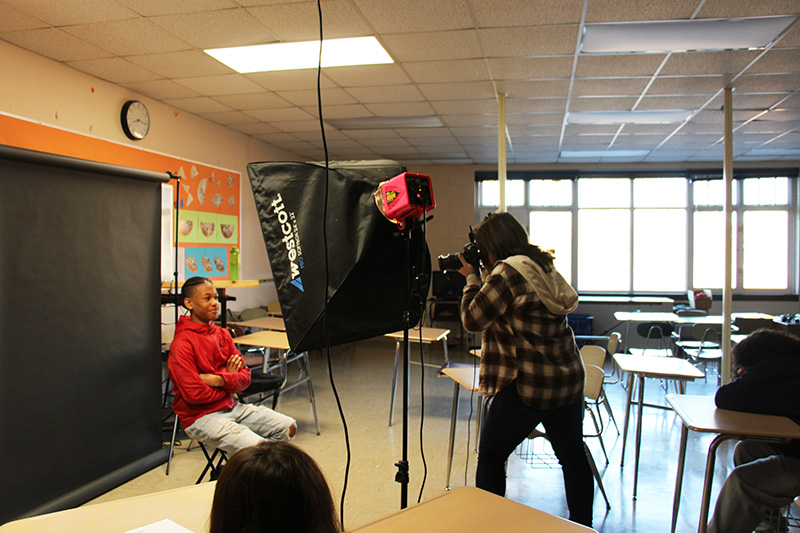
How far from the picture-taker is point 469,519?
46.4 inches

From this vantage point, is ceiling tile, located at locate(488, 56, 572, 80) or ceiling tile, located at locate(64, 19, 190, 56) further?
ceiling tile, located at locate(488, 56, 572, 80)

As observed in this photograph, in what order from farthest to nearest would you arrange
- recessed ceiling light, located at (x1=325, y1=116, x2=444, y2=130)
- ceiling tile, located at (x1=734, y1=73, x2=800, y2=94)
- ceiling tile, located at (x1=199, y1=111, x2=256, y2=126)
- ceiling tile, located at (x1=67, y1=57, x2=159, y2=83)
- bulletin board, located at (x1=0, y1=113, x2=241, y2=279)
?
recessed ceiling light, located at (x1=325, y1=116, x2=444, y2=130)
ceiling tile, located at (x1=199, y1=111, x2=256, y2=126)
ceiling tile, located at (x1=734, y1=73, x2=800, y2=94)
ceiling tile, located at (x1=67, y1=57, x2=159, y2=83)
bulletin board, located at (x1=0, y1=113, x2=241, y2=279)

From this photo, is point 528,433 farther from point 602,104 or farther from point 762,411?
point 602,104

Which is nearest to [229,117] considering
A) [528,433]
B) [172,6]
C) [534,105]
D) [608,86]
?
[172,6]

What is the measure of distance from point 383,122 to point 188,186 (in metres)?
2.14

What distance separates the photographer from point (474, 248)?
1.94 meters

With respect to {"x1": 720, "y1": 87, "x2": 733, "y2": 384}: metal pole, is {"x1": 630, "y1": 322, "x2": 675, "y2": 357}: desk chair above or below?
below

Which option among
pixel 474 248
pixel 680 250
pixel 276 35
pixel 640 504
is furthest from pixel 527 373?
pixel 680 250

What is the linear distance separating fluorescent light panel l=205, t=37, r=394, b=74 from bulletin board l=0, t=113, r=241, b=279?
1.11m

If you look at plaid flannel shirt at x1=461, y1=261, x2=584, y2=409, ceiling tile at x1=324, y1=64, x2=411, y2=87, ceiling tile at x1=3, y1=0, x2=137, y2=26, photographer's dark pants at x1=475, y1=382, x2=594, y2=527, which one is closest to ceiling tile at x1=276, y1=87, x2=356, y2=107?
ceiling tile at x1=324, y1=64, x2=411, y2=87

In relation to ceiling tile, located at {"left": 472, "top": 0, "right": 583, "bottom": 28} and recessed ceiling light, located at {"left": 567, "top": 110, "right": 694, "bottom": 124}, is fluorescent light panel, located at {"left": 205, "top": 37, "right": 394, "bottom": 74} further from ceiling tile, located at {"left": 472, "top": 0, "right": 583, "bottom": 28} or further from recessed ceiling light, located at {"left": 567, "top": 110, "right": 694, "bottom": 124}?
recessed ceiling light, located at {"left": 567, "top": 110, "right": 694, "bottom": 124}

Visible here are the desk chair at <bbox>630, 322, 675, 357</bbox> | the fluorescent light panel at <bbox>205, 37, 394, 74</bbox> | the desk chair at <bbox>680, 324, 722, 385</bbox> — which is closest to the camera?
the fluorescent light panel at <bbox>205, 37, 394, 74</bbox>

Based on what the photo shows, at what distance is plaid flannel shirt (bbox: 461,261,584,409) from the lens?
1.76 meters

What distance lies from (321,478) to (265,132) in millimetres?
5712
